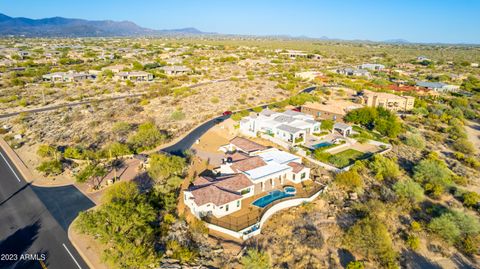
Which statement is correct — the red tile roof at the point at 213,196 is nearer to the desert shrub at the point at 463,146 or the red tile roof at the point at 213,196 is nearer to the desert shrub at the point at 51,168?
the desert shrub at the point at 51,168

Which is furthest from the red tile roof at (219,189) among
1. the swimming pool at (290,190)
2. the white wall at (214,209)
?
the swimming pool at (290,190)

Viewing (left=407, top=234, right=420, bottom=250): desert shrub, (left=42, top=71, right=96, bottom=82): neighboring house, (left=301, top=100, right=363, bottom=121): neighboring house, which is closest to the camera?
(left=407, top=234, right=420, bottom=250): desert shrub

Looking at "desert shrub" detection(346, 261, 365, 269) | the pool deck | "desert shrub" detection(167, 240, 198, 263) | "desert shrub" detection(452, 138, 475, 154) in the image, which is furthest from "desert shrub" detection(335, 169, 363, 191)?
"desert shrub" detection(452, 138, 475, 154)

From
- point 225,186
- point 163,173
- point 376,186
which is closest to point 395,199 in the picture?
point 376,186

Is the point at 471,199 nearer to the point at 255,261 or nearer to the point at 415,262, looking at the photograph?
the point at 415,262

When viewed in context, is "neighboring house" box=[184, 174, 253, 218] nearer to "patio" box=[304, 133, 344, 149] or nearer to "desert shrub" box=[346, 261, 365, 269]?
"desert shrub" box=[346, 261, 365, 269]

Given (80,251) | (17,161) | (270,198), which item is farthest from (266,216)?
(17,161)
